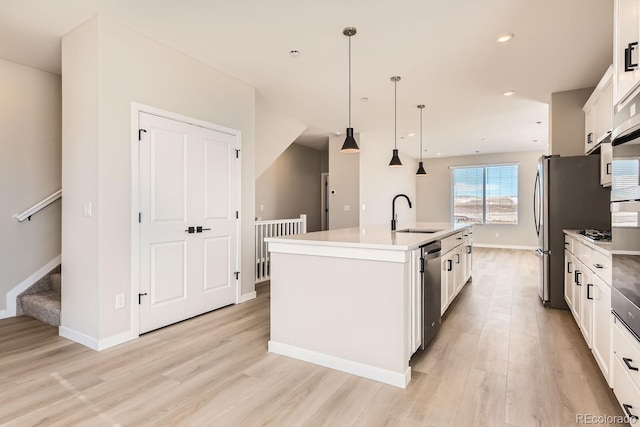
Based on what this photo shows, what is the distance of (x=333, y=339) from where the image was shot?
2.40 meters

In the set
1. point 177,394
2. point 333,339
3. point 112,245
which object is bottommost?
point 177,394

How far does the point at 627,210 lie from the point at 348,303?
154 cm

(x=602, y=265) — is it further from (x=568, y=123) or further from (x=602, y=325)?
(x=568, y=123)

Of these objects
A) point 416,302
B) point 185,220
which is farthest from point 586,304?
point 185,220

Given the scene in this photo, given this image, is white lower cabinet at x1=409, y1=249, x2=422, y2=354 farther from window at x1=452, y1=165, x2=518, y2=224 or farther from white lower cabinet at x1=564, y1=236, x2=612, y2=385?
window at x1=452, y1=165, x2=518, y2=224

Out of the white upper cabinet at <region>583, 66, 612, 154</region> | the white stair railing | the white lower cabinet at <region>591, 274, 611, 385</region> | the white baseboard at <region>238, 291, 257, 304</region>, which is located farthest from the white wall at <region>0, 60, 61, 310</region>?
the white upper cabinet at <region>583, 66, 612, 154</region>

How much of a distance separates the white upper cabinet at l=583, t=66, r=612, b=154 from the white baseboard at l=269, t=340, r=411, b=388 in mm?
2667

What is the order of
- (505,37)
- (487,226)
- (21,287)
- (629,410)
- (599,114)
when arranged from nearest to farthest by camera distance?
(629,410) < (505,37) < (599,114) < (21,287) < (487,226)

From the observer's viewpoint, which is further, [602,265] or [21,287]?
[21,287]

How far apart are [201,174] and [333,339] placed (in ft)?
7.11

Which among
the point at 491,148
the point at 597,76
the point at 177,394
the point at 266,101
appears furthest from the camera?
the point at 491,148

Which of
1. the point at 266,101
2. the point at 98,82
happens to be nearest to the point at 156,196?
the point at 98,82

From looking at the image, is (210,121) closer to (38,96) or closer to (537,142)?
(38,96)

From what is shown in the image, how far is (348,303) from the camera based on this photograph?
234cm
